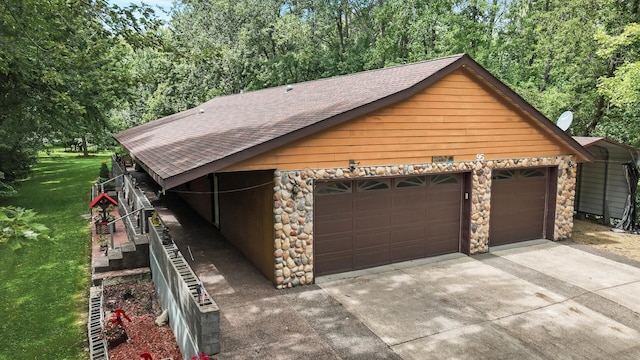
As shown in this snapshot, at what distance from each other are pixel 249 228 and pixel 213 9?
3456 cm

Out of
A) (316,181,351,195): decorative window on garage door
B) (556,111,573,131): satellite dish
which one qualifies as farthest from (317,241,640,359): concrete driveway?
(556,111,573,131): satellite dish

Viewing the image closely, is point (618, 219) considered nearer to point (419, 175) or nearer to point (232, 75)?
point (419, 175)

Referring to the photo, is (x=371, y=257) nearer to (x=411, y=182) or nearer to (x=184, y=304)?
(x=411, y=182)

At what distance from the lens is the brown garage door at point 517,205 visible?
11648 millimetres

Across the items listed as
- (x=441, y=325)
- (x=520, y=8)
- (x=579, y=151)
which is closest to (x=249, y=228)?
(x=441, y=325)

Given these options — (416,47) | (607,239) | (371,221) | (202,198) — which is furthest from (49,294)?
(416,47)

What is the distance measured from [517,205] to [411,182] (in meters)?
3.80

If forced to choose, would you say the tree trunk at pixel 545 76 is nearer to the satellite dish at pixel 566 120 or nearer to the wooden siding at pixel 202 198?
the satellite dish at pixel 566 120

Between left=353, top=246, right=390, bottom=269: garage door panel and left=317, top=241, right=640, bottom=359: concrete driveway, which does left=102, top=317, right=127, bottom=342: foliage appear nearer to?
left=317, top=241, right=640, bottom=359: concrete driveway

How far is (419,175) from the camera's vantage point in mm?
10250

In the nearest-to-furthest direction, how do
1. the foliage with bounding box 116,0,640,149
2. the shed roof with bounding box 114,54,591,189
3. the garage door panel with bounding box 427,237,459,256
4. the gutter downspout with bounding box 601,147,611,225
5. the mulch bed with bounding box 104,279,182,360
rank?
1. the mulch bed with bounding box 104,279,182,360
2. the shed roof with bounding box 114,54,591,189
3. the garage door panel with bounding box 427,237,459,256
4. the gutter downspout with bounding box 601,147,611,225
5. the foliage with bounding box 116,0,640,149

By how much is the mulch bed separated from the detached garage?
2297 millimetres

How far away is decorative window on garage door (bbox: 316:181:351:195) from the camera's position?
9.21m

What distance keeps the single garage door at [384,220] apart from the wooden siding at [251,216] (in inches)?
41.3
